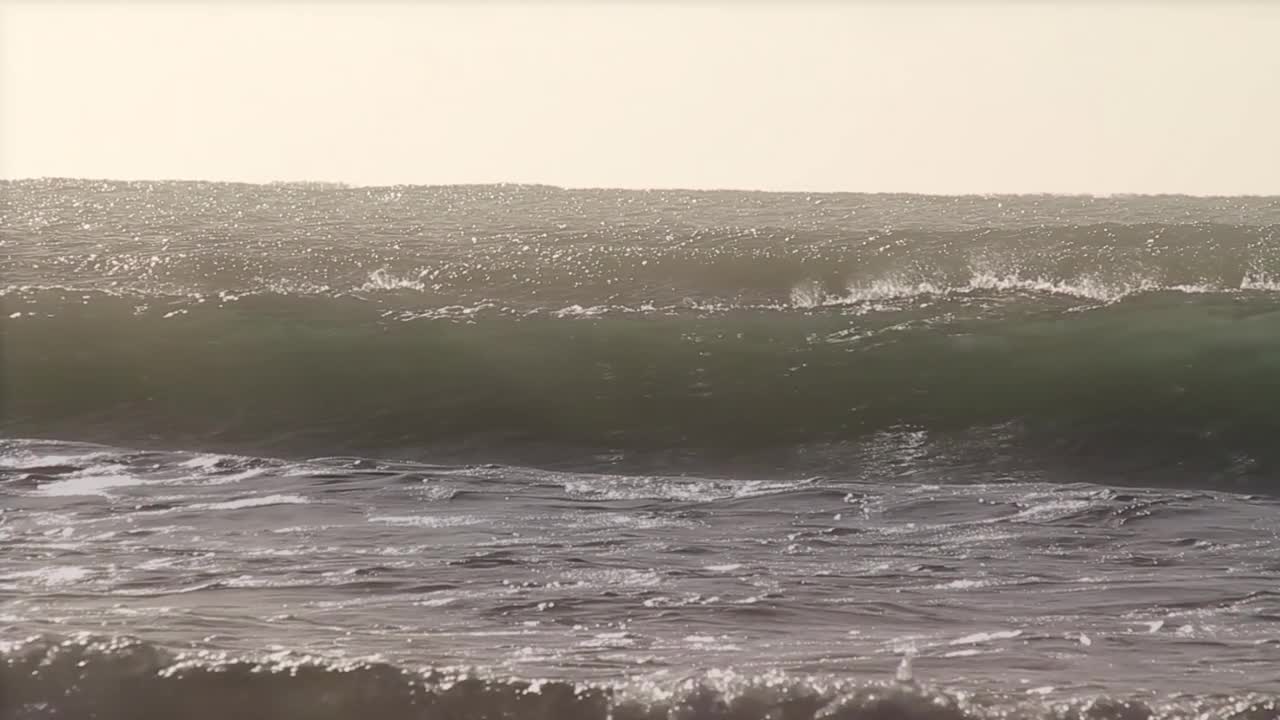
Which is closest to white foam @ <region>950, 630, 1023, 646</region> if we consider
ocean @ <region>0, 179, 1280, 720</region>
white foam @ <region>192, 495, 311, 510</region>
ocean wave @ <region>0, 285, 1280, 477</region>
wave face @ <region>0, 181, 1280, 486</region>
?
ocean @ <region>0, 179, 1280, 720</region>

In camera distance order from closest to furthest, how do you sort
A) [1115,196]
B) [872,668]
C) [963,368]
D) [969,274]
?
[872,668], [963,368], [969,274], [1115,196]

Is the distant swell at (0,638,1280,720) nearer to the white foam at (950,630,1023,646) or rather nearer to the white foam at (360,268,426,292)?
the white foam at (950,630,1023,646)

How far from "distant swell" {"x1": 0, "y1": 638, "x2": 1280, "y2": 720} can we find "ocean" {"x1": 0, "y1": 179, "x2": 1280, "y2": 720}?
0.01 metres

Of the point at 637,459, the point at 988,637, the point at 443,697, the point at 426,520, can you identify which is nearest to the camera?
the point at 443,697

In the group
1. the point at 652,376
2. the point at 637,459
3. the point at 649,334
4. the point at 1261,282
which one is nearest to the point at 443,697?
the point at 637,459

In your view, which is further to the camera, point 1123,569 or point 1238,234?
point 1238,234

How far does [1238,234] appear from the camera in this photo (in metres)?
15.4

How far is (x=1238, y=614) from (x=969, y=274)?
9.54 m

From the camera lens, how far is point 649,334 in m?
12.8

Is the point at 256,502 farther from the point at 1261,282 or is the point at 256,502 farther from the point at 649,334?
the point at 1261,282

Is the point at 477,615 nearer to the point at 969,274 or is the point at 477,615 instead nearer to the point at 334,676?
the point at 334,676

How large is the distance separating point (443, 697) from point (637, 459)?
617cm

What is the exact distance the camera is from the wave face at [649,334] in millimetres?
10383

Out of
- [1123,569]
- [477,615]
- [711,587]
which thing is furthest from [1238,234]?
[477,615]
